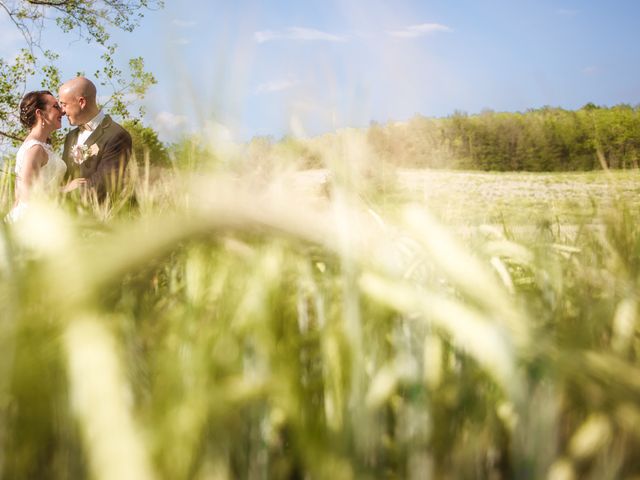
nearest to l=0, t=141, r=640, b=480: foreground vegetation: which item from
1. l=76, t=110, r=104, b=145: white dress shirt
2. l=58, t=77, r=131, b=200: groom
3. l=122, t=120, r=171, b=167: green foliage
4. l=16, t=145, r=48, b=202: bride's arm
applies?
l=122, t=120, r=171, b=167: green foliage

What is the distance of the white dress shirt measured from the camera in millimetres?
5297

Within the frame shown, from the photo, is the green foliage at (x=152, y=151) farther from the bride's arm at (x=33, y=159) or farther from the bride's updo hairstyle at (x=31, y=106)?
the bride's updo hairstyle at (x=31, y=106)

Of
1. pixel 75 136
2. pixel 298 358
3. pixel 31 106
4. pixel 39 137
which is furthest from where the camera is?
pixel 75 136

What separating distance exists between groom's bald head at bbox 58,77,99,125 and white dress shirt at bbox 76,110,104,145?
0.08 meters

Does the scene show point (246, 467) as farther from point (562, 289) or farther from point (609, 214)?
point (609, 214)

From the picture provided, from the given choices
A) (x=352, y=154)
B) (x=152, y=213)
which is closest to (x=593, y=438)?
(x=352, y=154)

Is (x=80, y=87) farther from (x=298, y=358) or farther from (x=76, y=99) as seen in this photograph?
(x=298, y=358)

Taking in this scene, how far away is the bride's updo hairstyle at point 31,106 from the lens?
4824 mm

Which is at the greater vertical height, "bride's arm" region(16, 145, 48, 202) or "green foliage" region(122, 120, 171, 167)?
"bride's arm" region(16, 145, 48, 202)

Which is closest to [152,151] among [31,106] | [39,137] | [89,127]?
[39,137]

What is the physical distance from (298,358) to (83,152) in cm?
508

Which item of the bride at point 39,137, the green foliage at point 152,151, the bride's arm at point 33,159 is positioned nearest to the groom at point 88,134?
the bride at point 39,137

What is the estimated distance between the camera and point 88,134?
5.39 m

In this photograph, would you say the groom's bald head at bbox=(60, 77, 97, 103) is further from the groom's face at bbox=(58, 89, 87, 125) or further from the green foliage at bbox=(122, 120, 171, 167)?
the green foliage at bbox=(122, 120, 171, 167)
